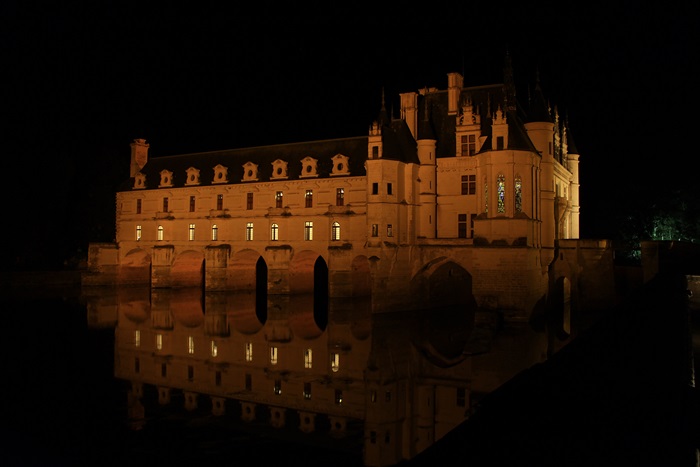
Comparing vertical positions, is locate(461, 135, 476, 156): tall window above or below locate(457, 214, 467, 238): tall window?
above

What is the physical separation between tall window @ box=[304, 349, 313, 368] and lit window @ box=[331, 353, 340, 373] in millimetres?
773

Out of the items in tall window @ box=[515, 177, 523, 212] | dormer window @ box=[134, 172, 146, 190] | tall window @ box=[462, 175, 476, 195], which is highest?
dormer window @ box=[134, 172, 146, 190]

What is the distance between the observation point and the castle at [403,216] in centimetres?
2673

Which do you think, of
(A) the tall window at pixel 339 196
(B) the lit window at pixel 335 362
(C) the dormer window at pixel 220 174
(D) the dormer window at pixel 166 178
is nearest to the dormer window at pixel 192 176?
(C) the dormer window at pixel 220 174

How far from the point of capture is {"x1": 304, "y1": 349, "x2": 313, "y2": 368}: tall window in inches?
792

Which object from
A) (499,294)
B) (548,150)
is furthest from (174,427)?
(548,150)

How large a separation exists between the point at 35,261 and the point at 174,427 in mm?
40501

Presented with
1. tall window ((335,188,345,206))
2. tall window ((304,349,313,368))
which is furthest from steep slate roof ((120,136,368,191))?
tall window ((304,349,313,368))

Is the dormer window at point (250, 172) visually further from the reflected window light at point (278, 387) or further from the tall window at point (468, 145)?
the reflected window light at point (278, 387)

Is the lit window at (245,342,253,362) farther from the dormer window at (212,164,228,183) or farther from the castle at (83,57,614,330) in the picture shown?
the dormer window at (212,164,228,183)

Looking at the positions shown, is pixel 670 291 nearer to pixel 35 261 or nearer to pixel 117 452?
pixel 117 452

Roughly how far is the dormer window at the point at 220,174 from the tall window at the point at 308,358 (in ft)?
67.0

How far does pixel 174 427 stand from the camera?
13.1 metres

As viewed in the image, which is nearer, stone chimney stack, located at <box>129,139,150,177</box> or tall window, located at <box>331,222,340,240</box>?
tall window, located at <box>331,222,340,240</box>
